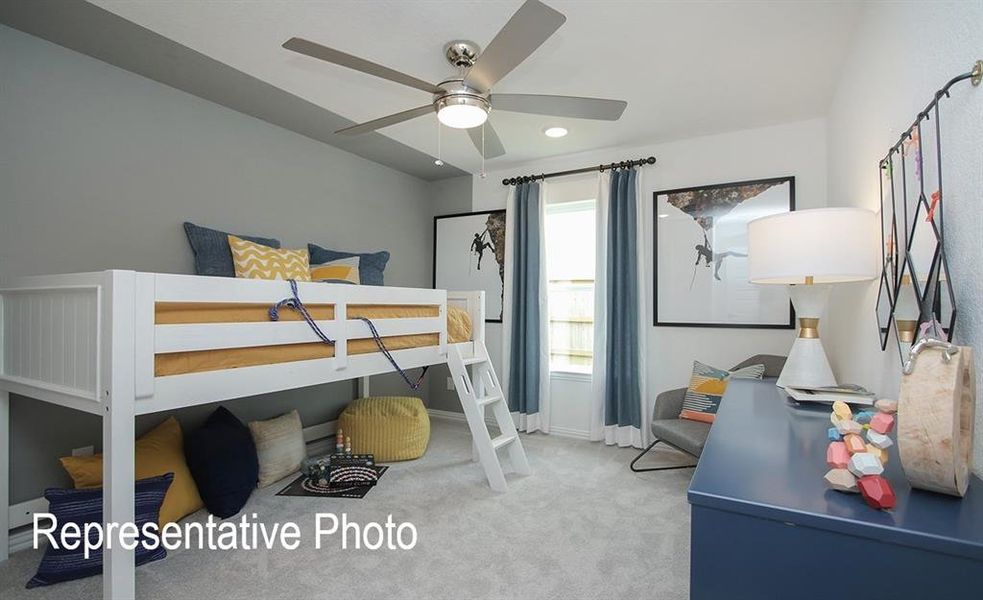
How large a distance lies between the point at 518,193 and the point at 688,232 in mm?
1384

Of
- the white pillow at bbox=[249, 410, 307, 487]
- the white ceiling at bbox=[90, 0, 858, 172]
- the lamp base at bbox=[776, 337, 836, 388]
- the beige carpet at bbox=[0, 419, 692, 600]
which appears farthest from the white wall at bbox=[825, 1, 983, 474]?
the white pillow at bbox=[249, 410, 307, 487]

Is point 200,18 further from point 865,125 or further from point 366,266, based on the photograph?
point 865,125

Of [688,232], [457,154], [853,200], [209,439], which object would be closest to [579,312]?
[688,232]

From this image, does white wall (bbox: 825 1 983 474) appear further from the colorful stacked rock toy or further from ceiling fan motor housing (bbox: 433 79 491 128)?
ceiling fan motor housing (bbox: 433 79 491 128)

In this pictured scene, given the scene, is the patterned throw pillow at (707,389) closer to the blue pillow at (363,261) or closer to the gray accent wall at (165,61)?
the blue pillow at (363,261)

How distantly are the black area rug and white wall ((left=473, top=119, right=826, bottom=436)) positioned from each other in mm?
1860

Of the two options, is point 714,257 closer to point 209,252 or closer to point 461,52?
point 461,52

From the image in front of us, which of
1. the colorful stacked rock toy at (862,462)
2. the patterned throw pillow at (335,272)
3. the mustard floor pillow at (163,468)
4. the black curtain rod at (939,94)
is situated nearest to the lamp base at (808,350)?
the black curtain rod at (939,94)

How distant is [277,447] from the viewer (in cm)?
277

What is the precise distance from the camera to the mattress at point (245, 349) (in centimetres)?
160

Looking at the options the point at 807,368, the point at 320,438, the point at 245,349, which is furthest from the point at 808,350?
the point at 320,438

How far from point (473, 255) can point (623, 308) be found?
4.81ft

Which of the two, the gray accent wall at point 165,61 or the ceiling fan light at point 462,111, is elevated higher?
the gray accent wall at point 165,61

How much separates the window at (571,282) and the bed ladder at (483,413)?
0.96m
